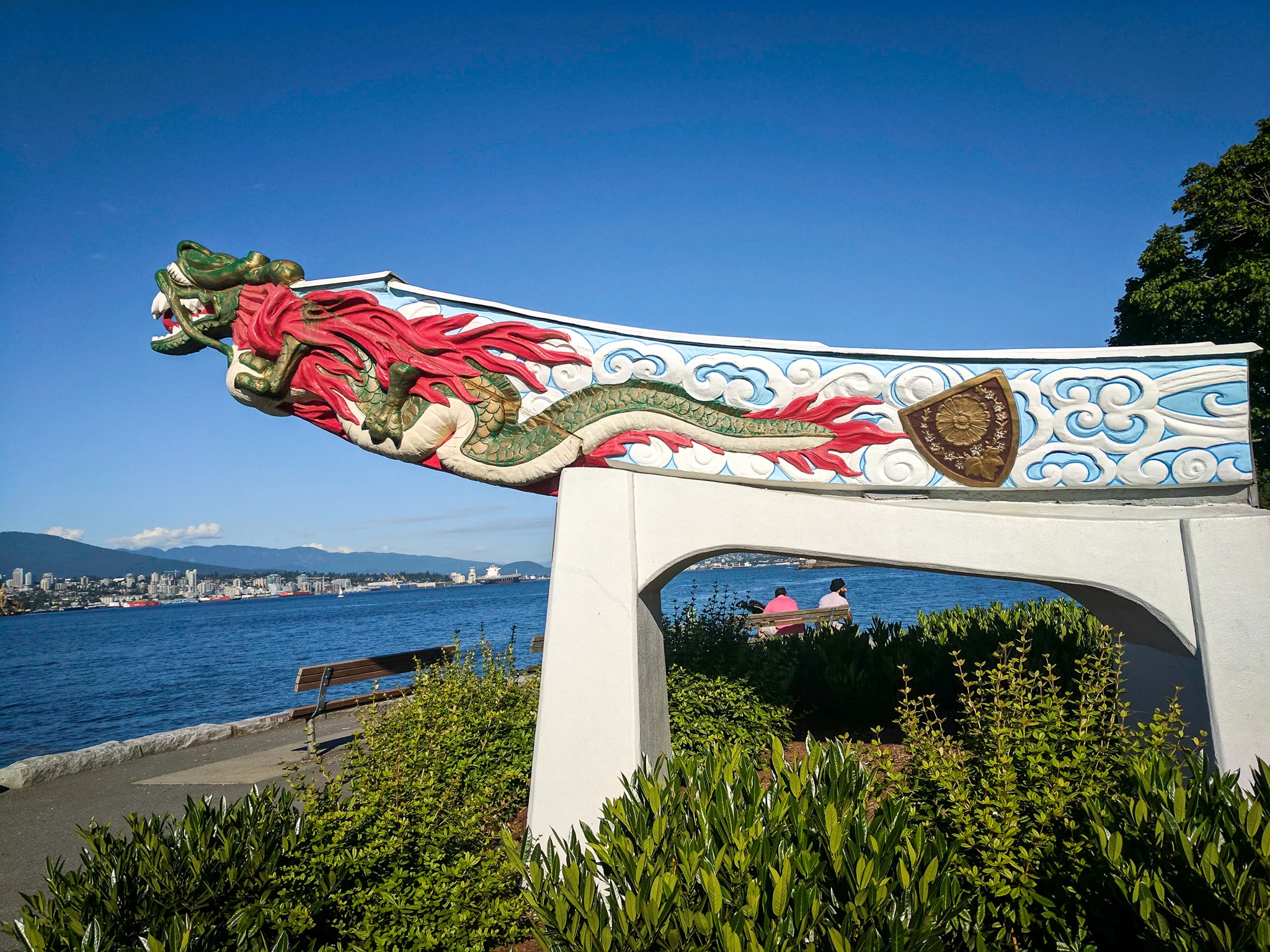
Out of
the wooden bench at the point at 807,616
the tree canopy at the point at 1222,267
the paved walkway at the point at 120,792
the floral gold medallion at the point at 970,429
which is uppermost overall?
the tree canopy at the point at 1222,267

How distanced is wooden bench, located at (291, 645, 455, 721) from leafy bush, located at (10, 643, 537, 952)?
5051 millimetres

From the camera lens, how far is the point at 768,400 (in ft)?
16.2

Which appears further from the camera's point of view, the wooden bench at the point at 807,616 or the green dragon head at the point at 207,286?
the wooden bench at the point at 807,616

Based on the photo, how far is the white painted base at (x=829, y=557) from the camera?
13.3ft

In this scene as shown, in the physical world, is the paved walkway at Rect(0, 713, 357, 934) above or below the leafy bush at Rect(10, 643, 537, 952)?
below

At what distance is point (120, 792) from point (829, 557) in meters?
7.23

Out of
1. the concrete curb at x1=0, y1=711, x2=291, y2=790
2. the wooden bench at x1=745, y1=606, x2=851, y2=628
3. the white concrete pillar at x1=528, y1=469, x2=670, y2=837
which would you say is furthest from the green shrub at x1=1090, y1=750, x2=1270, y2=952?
the concrete curb at x1=0, y1=711, x2=291, y2=790

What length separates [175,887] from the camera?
10.0 ft

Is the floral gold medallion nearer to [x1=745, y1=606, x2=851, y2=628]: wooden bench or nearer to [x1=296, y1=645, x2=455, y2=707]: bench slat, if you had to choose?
[x1=745, y1=606, x2=851, y2=628]: wooden bench

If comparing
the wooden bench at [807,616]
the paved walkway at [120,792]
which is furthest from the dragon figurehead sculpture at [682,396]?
the wooden bench at [807,616]

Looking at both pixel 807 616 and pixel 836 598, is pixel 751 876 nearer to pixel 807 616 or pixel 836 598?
pixel 807 616

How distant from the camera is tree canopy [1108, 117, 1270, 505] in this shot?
11.5 meters

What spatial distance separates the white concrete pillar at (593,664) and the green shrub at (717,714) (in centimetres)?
91

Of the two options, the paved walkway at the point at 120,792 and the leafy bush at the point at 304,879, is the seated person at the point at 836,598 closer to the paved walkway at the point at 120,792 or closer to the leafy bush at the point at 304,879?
the paved walkway at the point at 120,792
